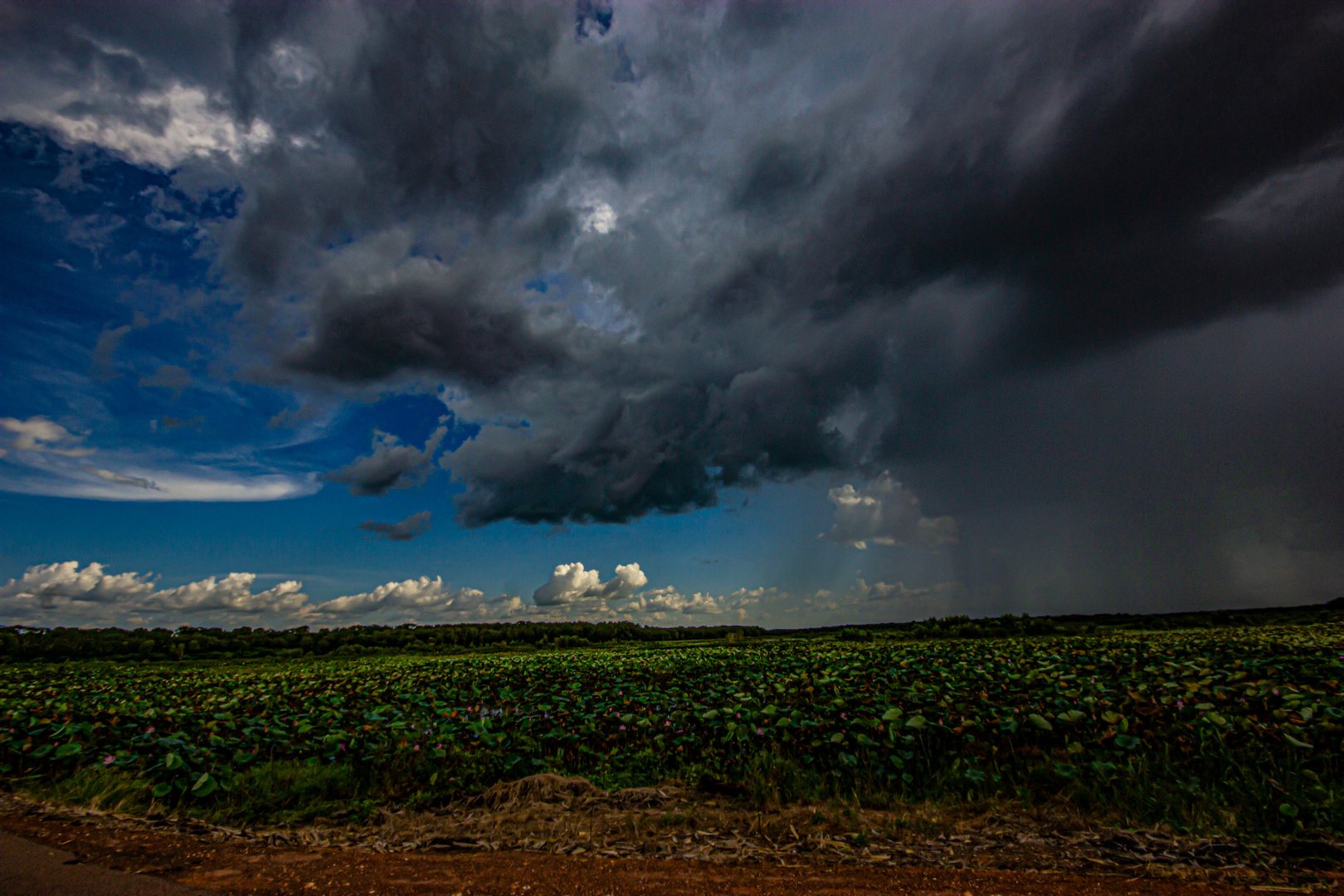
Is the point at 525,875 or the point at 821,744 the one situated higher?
the point at 821,744

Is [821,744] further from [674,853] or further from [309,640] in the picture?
[309,640]

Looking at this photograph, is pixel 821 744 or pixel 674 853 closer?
pixel 674 853

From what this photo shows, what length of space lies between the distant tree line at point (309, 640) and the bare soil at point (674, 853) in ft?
213

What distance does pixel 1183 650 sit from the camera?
634 inches

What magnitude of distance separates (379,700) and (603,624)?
85411mm

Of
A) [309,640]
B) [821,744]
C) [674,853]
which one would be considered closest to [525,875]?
[674,853]

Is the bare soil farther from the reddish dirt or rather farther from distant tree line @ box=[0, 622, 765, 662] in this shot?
distant tree line @ box=[0, 622, 765, 662]

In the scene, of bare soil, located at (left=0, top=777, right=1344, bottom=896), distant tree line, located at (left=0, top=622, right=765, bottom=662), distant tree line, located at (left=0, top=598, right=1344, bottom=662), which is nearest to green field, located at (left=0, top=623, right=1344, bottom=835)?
bare soil, located at (left=0, top=777, right=1344, bottom=896)

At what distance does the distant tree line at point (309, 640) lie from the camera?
53031mm

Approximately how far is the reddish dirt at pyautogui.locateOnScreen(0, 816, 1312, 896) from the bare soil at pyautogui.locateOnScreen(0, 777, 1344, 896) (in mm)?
21

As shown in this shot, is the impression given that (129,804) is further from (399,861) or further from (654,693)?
(654,693)

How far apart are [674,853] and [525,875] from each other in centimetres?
162

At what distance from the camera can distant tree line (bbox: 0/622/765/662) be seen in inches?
2088

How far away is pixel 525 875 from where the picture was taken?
5.36 m
